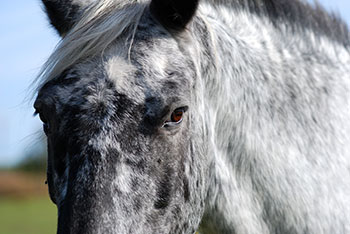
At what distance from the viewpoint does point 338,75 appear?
3.55 metres

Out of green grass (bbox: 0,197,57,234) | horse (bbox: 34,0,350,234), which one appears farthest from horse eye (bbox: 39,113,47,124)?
green grass (bbox: 0,197,57,234)

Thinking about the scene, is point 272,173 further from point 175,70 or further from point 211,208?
point 175,70

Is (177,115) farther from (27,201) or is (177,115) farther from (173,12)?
(27,201)

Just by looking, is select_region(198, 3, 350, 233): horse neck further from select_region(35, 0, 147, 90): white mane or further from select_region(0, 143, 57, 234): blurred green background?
select_region(0, 143, 57, 234): blurred green background

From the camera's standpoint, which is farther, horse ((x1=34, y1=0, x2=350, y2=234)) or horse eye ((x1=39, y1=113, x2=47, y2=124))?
horse eye ((x1=39, y1=113, x2=47, y2=124))

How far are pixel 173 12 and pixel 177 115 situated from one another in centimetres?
66

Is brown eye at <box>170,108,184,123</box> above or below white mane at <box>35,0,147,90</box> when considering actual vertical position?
below

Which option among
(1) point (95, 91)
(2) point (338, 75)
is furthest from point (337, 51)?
(1) point (95, 91)

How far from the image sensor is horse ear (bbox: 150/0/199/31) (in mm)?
2998

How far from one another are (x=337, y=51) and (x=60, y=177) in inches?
86.4

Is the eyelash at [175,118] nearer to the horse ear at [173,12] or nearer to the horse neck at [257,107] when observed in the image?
the horse neck at [257,107]

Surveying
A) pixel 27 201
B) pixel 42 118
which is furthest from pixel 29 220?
pixel 42 118

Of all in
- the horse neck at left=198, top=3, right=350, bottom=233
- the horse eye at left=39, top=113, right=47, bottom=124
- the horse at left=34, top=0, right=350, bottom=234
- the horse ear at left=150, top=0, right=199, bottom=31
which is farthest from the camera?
the horse neck at left=198, top=3, right=350, bottom=233

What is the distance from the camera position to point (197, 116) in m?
2.98
